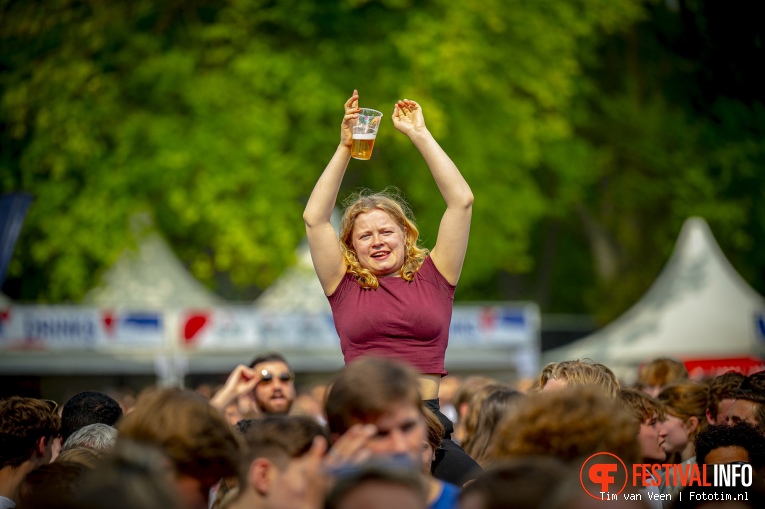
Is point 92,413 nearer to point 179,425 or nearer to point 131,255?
point 179,425

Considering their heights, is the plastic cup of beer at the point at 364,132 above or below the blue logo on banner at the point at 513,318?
below

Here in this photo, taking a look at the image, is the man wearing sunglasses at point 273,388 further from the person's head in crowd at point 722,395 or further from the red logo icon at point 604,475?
the red logo icon at point 604,475

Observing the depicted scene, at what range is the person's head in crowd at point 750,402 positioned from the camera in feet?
17.2

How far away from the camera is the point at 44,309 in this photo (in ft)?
44.5

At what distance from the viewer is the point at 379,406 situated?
3113mm

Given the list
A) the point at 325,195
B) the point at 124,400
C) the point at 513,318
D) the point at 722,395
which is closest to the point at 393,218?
the point at 325,195

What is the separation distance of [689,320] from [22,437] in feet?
38.6

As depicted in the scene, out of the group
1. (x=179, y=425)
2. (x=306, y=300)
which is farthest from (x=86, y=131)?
(x=179, y=425)

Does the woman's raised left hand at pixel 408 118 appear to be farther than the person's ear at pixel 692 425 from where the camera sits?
No

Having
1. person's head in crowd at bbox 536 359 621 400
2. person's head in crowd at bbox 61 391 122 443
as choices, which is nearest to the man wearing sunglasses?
person's head in crowd at bbox 61 391 122 443

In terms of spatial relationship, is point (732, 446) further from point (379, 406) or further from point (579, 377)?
point (379, 406)

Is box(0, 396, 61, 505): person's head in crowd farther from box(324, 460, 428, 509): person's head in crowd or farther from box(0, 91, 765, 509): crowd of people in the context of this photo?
box(324, 460, 428, 509): person's head in crowd

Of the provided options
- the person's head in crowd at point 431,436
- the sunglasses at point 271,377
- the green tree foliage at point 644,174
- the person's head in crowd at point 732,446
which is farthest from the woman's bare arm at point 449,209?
the green tree foliage at point 644,174

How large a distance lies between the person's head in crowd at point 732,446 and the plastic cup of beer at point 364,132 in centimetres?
188
